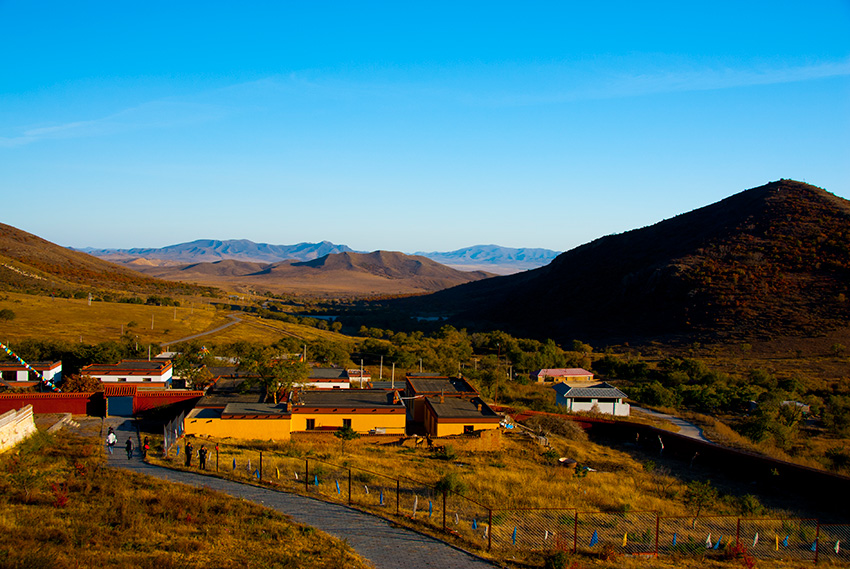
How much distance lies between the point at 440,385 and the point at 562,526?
2103cm

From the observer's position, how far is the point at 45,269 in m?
114

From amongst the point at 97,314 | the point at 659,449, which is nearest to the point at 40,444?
the point at 659,449

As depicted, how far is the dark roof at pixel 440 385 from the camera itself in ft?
110

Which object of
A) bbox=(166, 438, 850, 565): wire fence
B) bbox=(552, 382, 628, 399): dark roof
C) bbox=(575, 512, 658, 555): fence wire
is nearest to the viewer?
bbox=(575, 512, 658, 555): fence wire

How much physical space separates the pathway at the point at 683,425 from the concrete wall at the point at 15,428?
3387 centimetres

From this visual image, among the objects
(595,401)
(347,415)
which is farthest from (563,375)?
(347,415)

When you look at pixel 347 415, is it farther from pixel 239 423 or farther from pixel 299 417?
pixel 239 423

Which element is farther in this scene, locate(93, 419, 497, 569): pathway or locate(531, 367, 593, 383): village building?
locate(531, 367, 593, 383): village building

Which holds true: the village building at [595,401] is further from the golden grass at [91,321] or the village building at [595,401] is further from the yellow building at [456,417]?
the golden grass at [91,321]

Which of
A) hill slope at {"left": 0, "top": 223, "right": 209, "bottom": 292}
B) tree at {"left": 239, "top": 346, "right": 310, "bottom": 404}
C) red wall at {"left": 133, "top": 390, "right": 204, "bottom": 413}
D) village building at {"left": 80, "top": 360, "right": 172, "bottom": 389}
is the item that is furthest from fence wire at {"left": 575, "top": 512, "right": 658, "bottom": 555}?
hill slope at {"left": 0, "top": 223, "right": 209, "bottom": 292}

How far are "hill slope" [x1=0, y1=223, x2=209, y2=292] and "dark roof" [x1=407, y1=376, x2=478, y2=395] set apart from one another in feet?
276

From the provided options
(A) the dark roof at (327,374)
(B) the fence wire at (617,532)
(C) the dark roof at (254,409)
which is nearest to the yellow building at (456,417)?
(C) the dark roof at (254,409)

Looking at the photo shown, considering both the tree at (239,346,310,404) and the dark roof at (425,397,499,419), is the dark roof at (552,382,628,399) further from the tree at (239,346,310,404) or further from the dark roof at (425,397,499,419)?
the tree at (239,346,310,404)

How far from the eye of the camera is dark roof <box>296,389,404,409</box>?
28.6 meters
